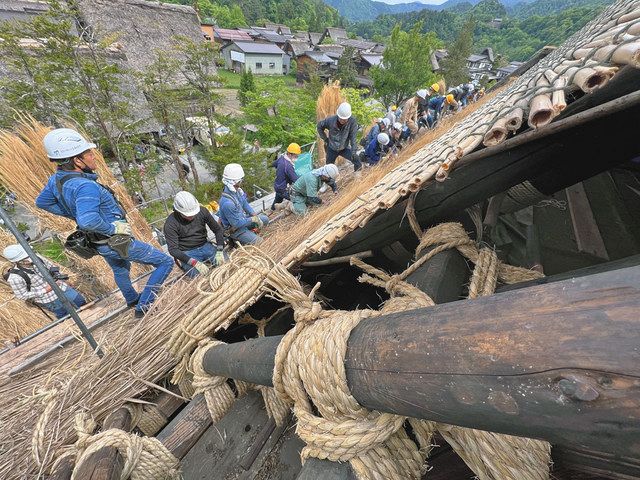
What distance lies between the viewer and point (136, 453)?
1.14 m

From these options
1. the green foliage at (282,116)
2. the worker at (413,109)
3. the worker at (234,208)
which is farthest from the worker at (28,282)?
the green foliage at (282,116)

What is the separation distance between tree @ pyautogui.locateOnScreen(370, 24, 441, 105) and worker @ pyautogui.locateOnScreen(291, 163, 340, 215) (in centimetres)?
2734

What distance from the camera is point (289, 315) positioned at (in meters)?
1.68

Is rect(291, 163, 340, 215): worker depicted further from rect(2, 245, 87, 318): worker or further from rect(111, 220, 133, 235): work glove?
rect(2, 245, 87, 318): worker

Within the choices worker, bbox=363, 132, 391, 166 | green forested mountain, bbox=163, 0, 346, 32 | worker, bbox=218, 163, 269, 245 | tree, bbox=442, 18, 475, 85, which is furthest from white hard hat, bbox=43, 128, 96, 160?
green forested mountain, bbox=163, 0, 346, 32

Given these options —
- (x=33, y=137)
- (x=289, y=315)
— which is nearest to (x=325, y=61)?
(x=33, y=137)

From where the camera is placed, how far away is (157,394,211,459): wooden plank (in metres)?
1.21

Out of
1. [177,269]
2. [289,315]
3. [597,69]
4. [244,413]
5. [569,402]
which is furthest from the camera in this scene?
[177,269]

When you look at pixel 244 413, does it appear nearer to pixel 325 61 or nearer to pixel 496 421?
pixel 496 421

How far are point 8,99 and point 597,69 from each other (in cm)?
1411

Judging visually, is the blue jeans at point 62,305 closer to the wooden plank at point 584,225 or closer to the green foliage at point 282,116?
the wooden plank at point 584,225

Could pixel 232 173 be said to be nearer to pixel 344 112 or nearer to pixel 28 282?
pixel 344 112

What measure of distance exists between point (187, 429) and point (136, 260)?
8.51ft

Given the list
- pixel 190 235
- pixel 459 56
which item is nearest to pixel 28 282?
pixel 190 235
